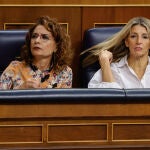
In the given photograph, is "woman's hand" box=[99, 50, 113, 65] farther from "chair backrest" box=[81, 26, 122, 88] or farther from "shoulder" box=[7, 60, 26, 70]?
"shoulder" box=[7, 60, 26, 70]

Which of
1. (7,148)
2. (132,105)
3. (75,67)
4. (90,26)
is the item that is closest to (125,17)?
(90,26)

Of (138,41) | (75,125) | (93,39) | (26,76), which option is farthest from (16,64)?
(75,125)

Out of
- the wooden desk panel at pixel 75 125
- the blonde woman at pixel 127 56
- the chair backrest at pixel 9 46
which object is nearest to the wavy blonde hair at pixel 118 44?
the blonde woman at pixel 127 56

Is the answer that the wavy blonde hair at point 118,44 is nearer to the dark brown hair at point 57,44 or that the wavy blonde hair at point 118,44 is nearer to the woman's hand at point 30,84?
the dark brown hair at point 57,44

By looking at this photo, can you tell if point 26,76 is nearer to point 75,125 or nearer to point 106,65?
point 106,65

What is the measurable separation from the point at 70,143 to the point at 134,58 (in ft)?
1.74

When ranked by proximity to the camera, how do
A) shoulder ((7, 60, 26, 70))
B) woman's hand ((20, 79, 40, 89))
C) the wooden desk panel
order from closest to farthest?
1. the wooden desk panel
2. woman's hand ((20, 79, 40, 89))
3. shoulder ((7, 60, 26, 70))

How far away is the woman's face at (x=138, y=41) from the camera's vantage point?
1.47m

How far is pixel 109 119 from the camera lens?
1.05 m

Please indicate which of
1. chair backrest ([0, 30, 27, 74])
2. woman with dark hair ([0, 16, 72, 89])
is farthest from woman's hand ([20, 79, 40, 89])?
chair backrest ([0, 30, 27, 74])

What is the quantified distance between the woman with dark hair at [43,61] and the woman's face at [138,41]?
184mm

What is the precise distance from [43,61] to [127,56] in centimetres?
26

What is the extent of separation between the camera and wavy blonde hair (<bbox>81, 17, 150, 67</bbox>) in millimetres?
1495

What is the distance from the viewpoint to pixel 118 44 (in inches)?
59.6
